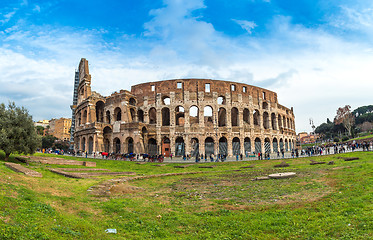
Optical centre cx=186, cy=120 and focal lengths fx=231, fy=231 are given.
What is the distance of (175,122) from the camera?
144 ft

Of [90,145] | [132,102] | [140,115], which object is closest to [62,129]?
[90,145]

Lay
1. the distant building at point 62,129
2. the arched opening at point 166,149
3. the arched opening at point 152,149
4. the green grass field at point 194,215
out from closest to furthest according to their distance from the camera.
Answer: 1. the green grass field at point 194,215
2. the arched opening at point 152,149
3. the arched opening at point 166,149
4. the distant building at point 62,129

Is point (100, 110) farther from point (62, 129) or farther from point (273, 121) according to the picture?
point (62, 129)

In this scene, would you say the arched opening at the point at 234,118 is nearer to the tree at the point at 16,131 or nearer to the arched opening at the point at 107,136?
the arched opening at the point at 107,136

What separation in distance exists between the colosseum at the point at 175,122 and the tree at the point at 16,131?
788 inches

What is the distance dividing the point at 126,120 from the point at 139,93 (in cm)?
627

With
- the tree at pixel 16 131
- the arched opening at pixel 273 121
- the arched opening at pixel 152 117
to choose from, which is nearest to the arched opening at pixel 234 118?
the arched opening at pixel 273 121

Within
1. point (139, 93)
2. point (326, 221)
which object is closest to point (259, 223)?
point (326, 221)

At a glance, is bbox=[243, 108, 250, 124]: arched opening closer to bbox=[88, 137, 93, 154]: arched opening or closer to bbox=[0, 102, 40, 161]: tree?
bbox=[88, 137, 93, 154]: arched opening

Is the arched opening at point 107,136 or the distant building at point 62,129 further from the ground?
the distant building at point 62,129

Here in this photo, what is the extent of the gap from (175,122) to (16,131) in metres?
28.4

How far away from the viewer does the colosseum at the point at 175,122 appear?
131ft

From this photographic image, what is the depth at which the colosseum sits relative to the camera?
131 feet

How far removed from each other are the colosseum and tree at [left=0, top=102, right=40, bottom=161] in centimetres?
2001
